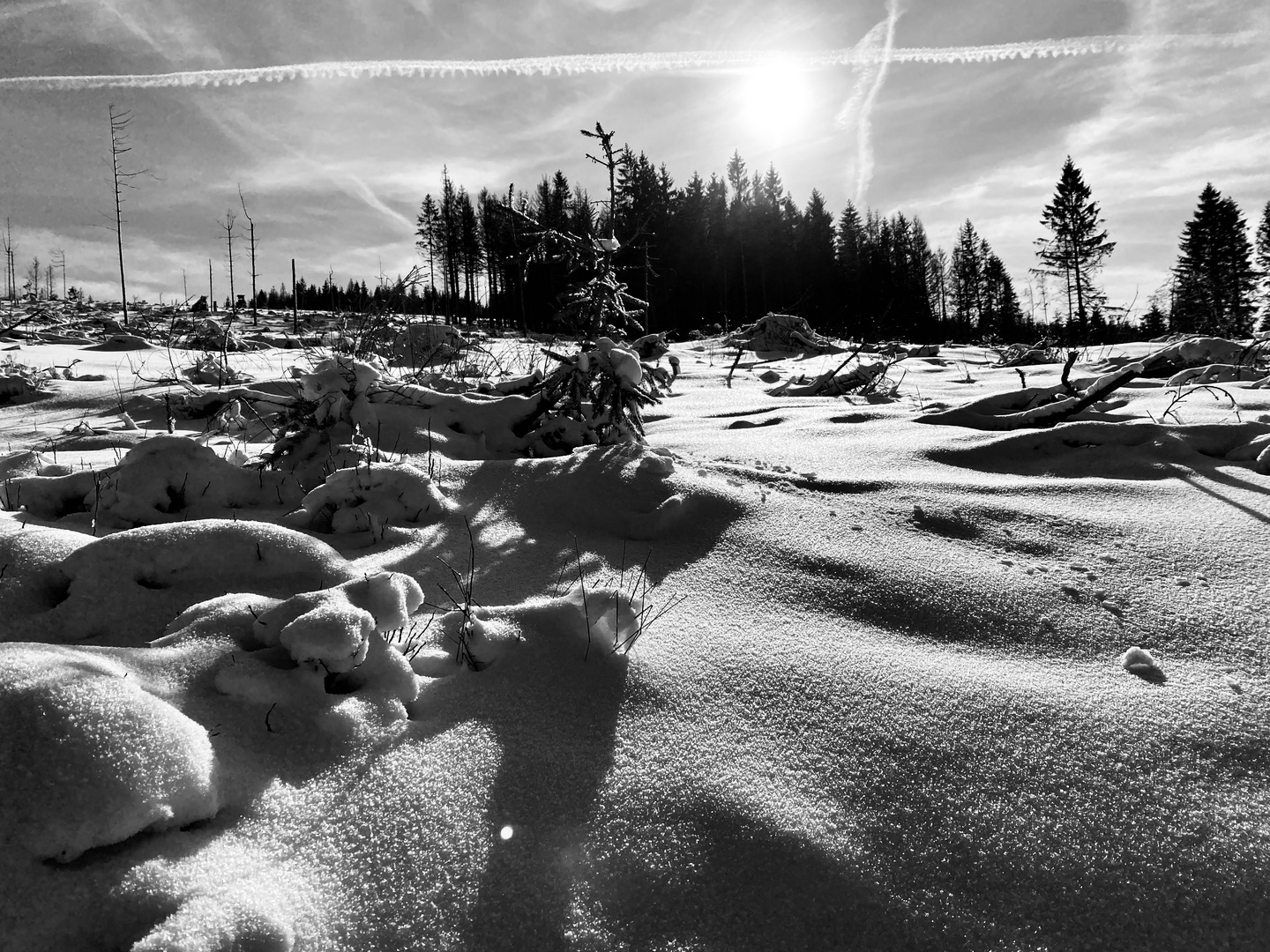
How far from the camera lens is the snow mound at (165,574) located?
164cm

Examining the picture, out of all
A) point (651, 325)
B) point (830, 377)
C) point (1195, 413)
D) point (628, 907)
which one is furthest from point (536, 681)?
point (651, 325)

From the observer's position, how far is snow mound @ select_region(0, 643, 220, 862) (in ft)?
3.10

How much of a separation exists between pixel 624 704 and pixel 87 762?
99 centimetres

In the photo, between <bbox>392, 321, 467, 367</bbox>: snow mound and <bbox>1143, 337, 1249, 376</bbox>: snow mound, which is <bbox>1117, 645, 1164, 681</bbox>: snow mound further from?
<bbox>392, 321, 467, 367</bbox>: snow mound

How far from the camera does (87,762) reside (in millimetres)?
987

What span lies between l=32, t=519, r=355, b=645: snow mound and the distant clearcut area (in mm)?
11

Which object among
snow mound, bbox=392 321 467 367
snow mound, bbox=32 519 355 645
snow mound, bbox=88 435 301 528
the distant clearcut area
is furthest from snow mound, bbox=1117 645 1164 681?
snow mound, bbox=392 321 467 367

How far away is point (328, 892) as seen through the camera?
3.33 feet

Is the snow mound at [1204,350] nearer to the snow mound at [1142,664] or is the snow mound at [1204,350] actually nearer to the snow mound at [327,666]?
the snow mound at [1142,664]

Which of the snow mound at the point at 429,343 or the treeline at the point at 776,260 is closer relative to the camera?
the snow mound at the point at 429,343

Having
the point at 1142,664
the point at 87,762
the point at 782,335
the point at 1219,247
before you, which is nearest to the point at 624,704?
the point at 87,762

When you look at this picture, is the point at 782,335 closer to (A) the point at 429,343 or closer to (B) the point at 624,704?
(A) the point at 429,343

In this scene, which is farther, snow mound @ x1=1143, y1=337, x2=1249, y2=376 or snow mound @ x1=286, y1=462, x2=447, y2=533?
snow mound @ x1=1143, y1=337, x2=1249, y2=376

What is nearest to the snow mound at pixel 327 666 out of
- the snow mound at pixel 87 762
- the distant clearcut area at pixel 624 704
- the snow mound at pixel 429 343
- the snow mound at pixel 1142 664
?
the distant clearcut area at pixel 624 704
